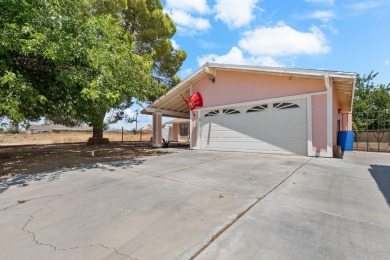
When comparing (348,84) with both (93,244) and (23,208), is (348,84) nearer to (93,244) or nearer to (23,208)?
(93,244)

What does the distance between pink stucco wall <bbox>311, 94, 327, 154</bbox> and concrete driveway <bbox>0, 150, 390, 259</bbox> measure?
3291 mm

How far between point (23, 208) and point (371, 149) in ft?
51.0

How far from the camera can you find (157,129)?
49.3 ft

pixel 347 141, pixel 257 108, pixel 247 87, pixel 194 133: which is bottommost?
pixel 347 141

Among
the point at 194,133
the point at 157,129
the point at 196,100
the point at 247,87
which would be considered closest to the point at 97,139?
the point at 157,129

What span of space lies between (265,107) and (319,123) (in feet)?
7.55

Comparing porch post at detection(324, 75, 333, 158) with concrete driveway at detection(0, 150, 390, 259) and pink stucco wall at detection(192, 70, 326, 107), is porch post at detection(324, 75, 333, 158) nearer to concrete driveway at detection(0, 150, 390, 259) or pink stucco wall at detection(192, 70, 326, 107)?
pink stucco wall at detection(192, 70, 326, 107)

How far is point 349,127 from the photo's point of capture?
16109mm

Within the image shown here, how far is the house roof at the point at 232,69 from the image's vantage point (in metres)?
→ 8.16

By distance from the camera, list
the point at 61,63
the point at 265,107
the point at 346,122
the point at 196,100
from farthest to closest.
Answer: the point at 346,122, the point at 196,100, the point at 265,107, the point at 61,63

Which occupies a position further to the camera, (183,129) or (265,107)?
(183,129)

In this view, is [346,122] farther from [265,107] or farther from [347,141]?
[265,107]

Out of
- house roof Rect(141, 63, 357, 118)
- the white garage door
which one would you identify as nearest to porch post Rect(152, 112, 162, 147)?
house roof Rect(141, 63, 357, 118)

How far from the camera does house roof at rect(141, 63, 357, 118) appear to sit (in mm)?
8162
